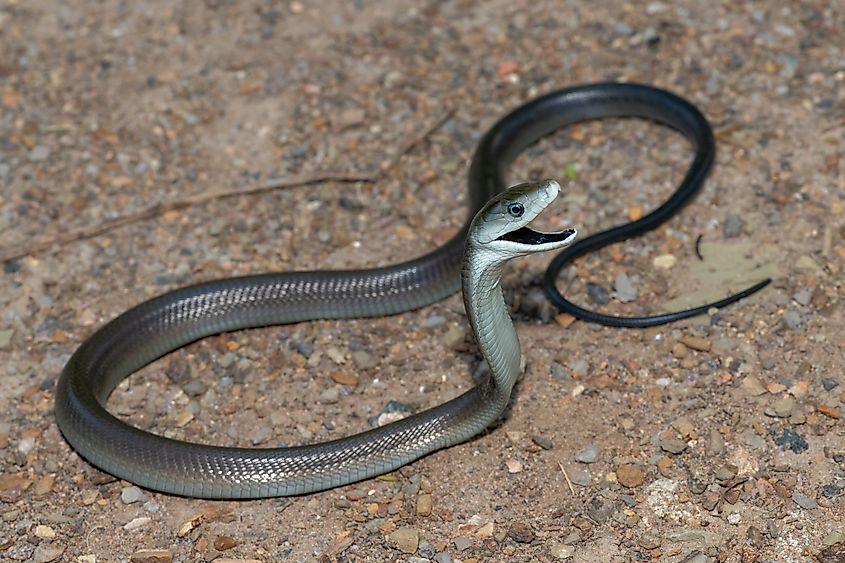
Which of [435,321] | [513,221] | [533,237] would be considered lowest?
[435,321]

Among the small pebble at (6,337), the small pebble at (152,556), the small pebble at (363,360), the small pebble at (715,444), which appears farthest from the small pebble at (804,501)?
the small pebble at (6,337)

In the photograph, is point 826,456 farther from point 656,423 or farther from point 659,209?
point 659,209

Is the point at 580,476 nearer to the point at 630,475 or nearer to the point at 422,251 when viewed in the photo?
the point at 630,475

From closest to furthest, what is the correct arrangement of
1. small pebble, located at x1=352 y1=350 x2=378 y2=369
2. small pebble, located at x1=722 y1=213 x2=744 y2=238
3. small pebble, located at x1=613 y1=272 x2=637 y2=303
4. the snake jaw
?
the snake jaw, small pebble, located at x1=352 y1=350 x2=378 y2=369, small pebble, located at x1=613 y1=272 x2=637 y2=303, small pebble, located at x1=722 y1=213 x2=744 y2=238

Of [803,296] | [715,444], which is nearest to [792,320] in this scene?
[803,296]

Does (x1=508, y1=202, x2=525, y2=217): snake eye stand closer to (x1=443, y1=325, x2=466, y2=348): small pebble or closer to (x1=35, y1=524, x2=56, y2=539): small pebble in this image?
(x1=443, y1=325, x2=466, y2=348): small pebble

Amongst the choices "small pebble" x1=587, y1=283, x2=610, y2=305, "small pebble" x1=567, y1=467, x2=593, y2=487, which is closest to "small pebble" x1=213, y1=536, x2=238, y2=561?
"small pebble" x1=567, y1=467, x2=593, y2=487
